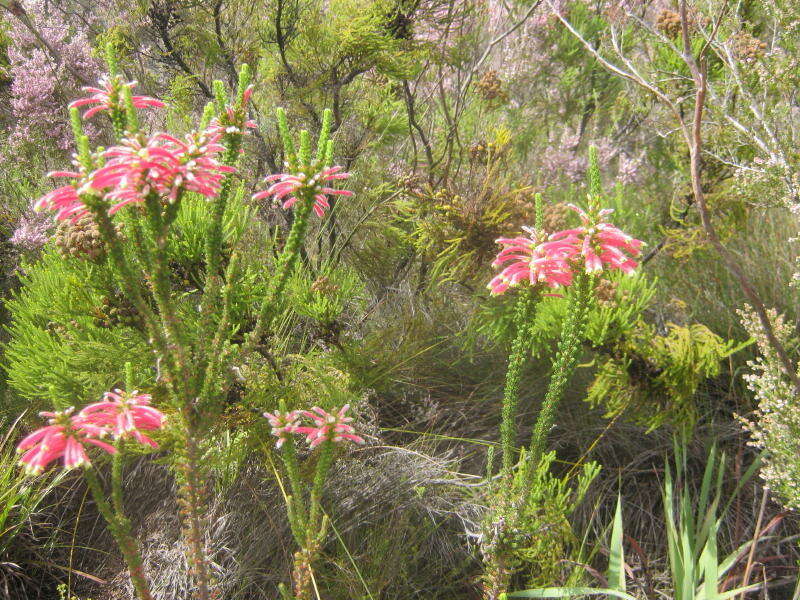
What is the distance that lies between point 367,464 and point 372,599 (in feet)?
1.50

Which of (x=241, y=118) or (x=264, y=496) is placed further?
(x=264, y=496)

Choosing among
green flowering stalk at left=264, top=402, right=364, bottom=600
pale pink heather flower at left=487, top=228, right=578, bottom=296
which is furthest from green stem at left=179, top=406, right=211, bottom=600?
pale pink heather flower at left=487, top=228, right=578, bottom=296

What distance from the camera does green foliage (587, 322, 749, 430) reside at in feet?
4.23

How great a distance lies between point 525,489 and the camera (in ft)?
3.23

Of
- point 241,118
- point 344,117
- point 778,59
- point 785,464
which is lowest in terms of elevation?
point 785,464

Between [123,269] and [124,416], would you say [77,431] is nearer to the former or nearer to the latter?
[124,416]

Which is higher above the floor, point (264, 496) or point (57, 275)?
point (57, 275)

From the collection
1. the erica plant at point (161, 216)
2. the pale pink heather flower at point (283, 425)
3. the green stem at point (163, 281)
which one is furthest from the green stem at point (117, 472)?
the pale pink heather flower at point (283, 425)

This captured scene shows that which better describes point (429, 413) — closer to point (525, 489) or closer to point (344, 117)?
point (525, 489)

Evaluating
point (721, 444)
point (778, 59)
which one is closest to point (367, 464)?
point (721, 444)

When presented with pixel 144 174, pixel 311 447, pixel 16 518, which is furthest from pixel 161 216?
pixel 16 518

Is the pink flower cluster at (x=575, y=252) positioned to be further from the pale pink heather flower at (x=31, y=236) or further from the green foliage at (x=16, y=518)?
the pale pink heather flower at (x=31, y=236)

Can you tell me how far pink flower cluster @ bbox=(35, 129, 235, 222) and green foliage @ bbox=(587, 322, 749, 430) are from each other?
1.01m

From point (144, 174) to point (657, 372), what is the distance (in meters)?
1.20
